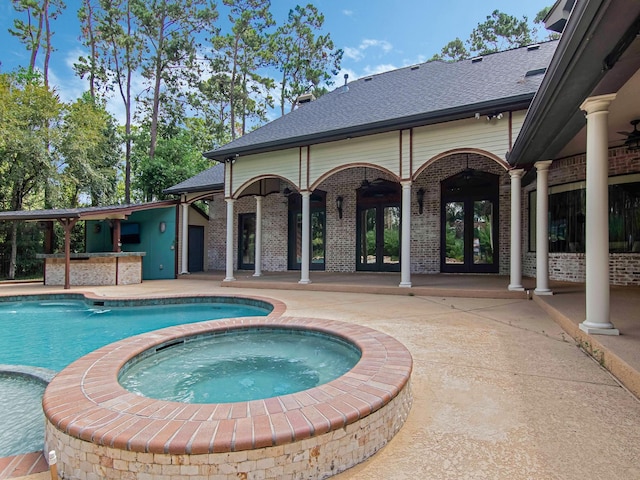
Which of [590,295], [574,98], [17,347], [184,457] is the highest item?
[574,98]

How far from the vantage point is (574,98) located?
3.48 meters

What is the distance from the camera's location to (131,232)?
12.1 meters

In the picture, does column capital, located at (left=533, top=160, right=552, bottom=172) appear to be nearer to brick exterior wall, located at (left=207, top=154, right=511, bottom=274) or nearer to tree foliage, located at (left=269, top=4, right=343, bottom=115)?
brick exterior wall, located at (left=207, top=154, right=511, bottom=274)

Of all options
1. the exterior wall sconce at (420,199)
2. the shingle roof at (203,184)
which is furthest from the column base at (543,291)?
the shingle roof at (203,184)

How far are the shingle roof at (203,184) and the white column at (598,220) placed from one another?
9559 mm

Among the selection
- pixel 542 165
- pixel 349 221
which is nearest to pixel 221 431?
pixel 542 165

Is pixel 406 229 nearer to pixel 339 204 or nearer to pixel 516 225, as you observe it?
pixel 516 225

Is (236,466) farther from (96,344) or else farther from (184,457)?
(96,344)

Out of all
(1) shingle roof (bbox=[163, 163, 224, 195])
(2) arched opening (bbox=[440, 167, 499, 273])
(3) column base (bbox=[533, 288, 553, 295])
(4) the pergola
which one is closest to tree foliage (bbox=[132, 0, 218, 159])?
(1) shingle roof (bbox=[163, 163, 224, 195])

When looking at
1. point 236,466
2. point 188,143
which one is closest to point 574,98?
point 236,466

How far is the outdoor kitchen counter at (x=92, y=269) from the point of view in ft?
33.1

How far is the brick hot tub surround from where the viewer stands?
1582mm

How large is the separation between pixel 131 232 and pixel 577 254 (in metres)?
12.6

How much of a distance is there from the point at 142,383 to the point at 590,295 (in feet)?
14.1
